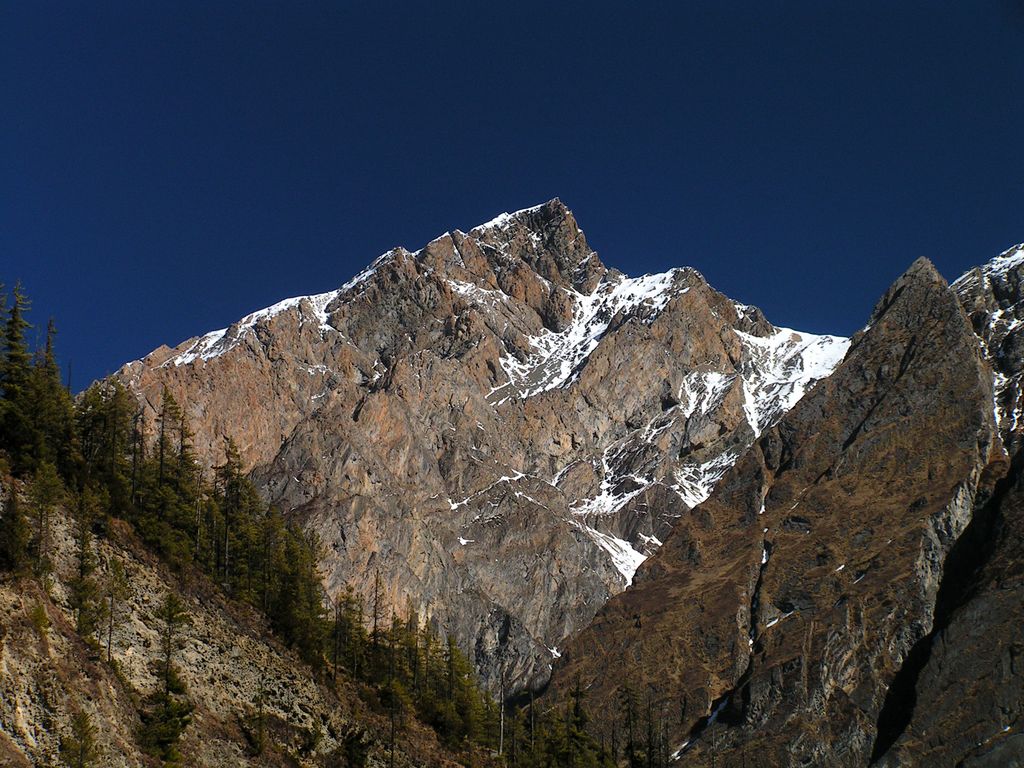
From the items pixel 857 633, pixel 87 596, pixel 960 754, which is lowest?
pixel 960 754

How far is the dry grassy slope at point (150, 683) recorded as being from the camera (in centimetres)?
5422

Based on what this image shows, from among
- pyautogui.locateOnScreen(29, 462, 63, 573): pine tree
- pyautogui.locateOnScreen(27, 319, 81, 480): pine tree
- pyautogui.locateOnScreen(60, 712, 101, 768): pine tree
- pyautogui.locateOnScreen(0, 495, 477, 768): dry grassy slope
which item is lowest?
pyautogui.locateOnScreen(60, 712, 101, 768): pine tree

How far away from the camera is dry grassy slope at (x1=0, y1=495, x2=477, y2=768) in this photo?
54219 mm

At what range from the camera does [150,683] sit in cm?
6588

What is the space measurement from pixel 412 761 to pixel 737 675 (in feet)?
386

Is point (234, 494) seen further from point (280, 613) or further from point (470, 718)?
point (470, 718)

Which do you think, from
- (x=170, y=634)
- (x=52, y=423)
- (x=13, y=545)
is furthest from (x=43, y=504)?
(x=52, y=423)

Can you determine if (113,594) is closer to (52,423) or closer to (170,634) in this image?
(170,634)

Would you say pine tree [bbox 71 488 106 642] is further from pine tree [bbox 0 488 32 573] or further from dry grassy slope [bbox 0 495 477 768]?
pine tree [bbox 0 488 32 573]

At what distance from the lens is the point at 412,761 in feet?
273

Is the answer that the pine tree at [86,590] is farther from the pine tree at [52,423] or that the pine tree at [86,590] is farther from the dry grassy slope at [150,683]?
the pine tree at [52,423]

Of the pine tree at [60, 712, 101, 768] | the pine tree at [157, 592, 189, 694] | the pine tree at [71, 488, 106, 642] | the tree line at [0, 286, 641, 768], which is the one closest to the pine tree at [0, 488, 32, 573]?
the tree line at [0, 286, 641, 768]

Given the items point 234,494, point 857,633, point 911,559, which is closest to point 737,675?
point 857,633

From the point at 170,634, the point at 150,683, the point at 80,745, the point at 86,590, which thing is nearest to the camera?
the point at 80,745
